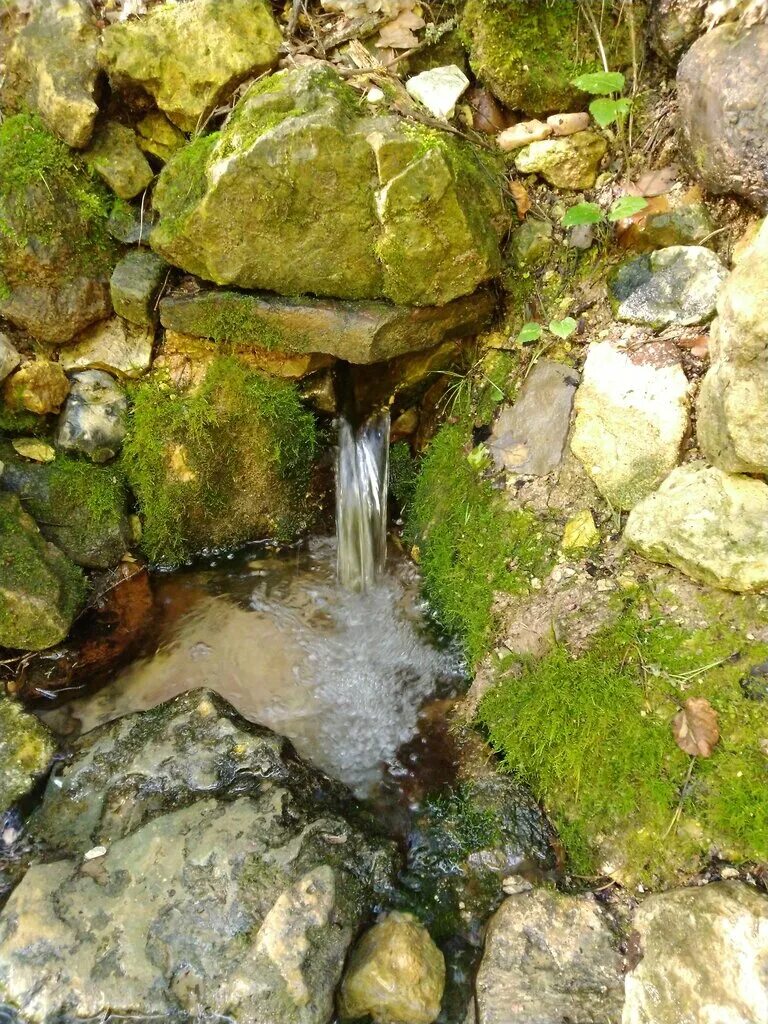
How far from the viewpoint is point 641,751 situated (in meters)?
2.47

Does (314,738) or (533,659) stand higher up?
(533,659)

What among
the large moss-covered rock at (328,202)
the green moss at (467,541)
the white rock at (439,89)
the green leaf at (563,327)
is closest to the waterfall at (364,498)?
the green moss at (467,541)

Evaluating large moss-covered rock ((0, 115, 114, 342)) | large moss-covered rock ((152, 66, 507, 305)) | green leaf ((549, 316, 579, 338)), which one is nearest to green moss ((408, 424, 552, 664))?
green leaf ((549, 316, 579, 338))

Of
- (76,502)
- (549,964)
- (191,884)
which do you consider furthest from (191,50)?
(549,964)

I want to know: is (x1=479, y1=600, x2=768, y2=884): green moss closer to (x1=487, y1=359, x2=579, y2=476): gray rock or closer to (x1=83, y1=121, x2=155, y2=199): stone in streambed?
(x1=487, y1=359, x2=579, y2=476): gray rock

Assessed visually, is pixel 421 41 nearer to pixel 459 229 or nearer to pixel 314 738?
pixel 459 229

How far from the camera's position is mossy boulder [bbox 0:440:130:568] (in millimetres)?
3693

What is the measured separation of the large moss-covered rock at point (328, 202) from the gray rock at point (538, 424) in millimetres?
615

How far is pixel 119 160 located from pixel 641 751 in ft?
13.0

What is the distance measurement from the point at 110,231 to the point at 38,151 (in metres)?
0.50

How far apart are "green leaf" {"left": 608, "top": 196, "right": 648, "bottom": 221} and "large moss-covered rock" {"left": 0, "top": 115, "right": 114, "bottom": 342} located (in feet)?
8.99

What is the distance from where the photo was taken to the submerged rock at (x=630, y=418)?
112 inches

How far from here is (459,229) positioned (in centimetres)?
321

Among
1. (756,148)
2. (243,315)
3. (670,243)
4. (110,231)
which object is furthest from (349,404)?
(756,148)
